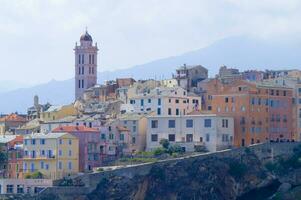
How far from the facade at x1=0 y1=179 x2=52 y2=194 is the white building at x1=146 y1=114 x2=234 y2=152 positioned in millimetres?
10925

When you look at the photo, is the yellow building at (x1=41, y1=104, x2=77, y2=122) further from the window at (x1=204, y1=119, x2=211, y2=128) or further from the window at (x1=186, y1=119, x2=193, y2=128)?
the window at (x1=204, y1=119, x2=211, y2=128)

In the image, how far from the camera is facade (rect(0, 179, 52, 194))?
99.0 m

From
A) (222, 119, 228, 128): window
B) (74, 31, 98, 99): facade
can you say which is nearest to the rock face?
(222, 119, 228, 128): window

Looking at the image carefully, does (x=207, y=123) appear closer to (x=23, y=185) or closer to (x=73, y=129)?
(x=73, y=129)

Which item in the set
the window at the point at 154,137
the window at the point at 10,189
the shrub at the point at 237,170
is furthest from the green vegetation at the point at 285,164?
the window at the point at 10,189

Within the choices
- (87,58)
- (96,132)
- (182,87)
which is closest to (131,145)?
(96,132)

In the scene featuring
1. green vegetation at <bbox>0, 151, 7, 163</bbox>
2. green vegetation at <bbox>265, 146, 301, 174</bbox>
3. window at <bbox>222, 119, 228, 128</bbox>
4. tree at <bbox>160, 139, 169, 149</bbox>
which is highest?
window at <bbox>222, 119, 228, 128</bbox>

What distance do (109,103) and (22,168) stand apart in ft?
50.2

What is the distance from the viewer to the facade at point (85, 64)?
129m

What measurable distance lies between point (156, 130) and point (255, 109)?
338 inches

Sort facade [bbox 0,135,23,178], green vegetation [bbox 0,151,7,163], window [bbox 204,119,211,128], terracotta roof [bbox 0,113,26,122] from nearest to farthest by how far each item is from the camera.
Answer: window [bbox 204,119,211,128]
facade [bbox 0,135,23,178]
green vegetation [bbox 0,151,7,163]
terracotta roof [bbox 0,113,26,122]

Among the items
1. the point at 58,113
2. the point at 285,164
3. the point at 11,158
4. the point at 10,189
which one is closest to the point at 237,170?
the point at 285,164

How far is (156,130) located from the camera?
4158 inches

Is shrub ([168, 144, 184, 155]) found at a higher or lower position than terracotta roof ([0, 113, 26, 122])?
lower
